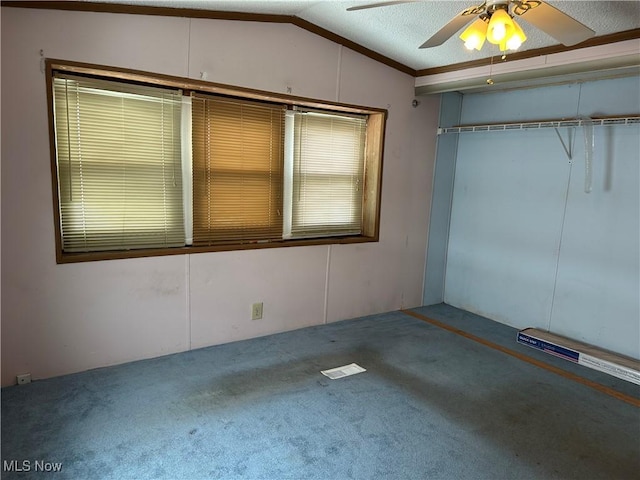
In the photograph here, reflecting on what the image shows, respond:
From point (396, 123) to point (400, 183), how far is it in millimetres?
589

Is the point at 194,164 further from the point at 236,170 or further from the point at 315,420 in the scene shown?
the point at 315,420

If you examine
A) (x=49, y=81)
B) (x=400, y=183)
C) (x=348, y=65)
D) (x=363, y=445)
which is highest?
(x=348, y=65)

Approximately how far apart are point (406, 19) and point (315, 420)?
8.88ft

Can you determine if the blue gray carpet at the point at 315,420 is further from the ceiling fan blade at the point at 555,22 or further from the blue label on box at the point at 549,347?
the ceiling fan blade at the point at 555,22

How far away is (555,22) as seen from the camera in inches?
73.9

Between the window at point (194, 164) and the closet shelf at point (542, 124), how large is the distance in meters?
0.96

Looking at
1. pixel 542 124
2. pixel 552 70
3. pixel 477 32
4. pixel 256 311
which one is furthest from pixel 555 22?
pixel 256 311

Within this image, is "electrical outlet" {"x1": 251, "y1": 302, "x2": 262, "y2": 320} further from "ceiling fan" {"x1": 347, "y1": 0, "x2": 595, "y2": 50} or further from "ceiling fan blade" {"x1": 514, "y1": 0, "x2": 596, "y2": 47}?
"ceiling fan blade" {"x1": 514, "y1": 0, "x2": 596, "y2": 47}

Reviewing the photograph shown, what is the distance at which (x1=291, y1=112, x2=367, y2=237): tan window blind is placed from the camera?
365cm

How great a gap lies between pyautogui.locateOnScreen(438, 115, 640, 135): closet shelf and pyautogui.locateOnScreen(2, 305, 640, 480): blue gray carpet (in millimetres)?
1947

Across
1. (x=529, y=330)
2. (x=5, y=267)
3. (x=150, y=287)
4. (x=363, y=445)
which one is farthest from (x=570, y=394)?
(x=5, y=267)

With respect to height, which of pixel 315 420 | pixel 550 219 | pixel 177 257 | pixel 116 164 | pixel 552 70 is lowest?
pixel 315 420

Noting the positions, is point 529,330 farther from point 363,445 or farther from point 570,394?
point 363,445

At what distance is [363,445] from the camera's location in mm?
2195
